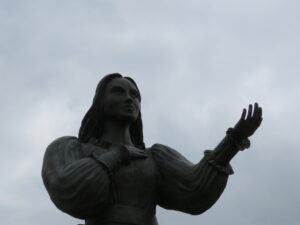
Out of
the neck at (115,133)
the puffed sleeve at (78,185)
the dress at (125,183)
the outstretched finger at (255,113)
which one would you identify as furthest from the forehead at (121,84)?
the outstretched finger at (255,113)

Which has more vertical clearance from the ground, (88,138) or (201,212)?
(88,138)

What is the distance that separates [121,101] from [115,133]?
0.46 metres

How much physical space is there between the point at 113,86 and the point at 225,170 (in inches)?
80.0

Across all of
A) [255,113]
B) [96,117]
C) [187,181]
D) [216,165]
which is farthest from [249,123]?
[96,117]

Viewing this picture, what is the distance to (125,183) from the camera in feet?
25.7

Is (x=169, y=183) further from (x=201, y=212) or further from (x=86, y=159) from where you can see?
(x=86, y=159)

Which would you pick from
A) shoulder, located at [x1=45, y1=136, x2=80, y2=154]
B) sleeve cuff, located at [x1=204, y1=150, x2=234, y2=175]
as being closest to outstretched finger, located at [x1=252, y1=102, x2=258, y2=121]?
sleeve cuff, located at [x1=204, y1=150, x2=234, y2=175]

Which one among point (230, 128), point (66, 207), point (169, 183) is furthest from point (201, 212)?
point (66, 207)

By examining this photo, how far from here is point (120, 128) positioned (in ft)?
28.0

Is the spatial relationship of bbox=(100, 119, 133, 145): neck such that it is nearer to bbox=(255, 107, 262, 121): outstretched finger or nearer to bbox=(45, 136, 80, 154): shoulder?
bbox=(45, 136, 80, 154): shoulder

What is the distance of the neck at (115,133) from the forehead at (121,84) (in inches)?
19.8

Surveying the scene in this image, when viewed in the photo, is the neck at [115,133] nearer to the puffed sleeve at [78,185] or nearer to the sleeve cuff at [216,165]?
the puffed sleeve at [78,185]

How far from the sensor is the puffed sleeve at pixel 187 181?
778 centimetres

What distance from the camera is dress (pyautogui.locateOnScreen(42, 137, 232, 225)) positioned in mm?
7457
